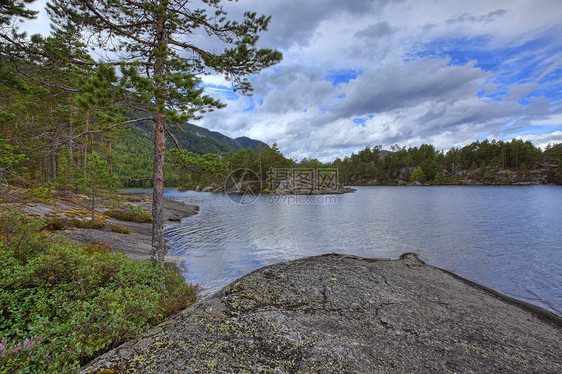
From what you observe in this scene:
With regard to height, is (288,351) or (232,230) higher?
(288,351)

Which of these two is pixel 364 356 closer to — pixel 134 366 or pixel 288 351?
pixel 288 351

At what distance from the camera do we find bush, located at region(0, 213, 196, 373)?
382 cm

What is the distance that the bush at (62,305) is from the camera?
12.5 ft

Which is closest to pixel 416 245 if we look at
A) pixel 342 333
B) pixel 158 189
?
pixel 342 333

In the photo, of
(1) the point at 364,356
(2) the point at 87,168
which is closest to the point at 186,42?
(1) the point at 364,356

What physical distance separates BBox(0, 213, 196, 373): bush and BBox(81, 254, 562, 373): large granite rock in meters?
0.50

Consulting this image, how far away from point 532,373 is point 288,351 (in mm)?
5762

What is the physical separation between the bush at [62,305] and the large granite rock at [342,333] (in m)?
0.50

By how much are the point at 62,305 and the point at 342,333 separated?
6878 millimetres

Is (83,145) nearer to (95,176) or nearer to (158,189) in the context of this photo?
(158,189)

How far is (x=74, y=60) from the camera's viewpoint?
7.95 metres

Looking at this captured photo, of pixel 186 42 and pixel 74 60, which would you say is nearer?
pixel 74 60

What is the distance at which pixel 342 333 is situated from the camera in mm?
5895

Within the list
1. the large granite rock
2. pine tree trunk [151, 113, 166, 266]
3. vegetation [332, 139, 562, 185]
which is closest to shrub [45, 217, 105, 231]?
pine tree trunk [151, 113, 166, 266]
